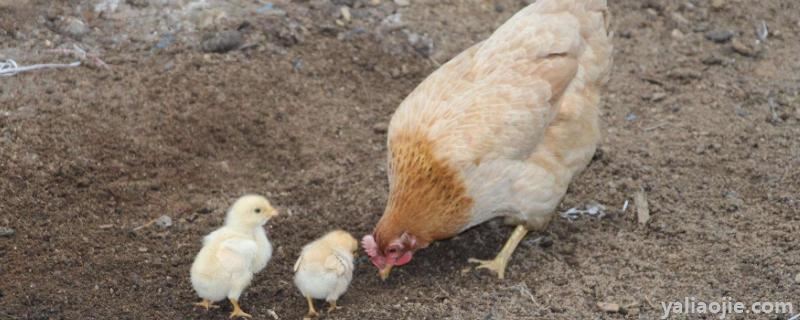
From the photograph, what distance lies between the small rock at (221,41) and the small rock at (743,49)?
3.05 metres

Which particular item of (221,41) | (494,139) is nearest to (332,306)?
(494,139)

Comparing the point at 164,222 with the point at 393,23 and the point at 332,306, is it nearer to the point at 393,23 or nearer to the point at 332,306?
the point at 332,306

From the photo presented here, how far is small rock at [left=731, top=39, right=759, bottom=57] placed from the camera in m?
6.41

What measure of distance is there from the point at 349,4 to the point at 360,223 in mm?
1907

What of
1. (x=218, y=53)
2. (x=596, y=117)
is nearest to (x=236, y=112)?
(x=218, y=53)

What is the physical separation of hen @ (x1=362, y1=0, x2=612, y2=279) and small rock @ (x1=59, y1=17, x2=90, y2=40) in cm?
227

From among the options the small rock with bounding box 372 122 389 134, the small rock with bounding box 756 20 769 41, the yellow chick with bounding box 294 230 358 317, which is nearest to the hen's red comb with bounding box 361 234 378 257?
the yellow chick with bounding box 294 230 358 317

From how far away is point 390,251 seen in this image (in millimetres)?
4488

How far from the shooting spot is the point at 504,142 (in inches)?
177

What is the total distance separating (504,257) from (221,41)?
7.27 ft

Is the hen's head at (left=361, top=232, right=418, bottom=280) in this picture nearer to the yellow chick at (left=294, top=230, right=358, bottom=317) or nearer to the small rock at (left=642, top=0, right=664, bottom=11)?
the yellow chick at (left=294, top=230, right=358, bottom=317)

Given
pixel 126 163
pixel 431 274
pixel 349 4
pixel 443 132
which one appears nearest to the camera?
pixel 443 132

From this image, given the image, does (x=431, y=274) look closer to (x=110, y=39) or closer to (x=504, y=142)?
(x=504, y=142)

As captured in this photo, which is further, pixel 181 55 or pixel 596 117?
pixel 181 55
